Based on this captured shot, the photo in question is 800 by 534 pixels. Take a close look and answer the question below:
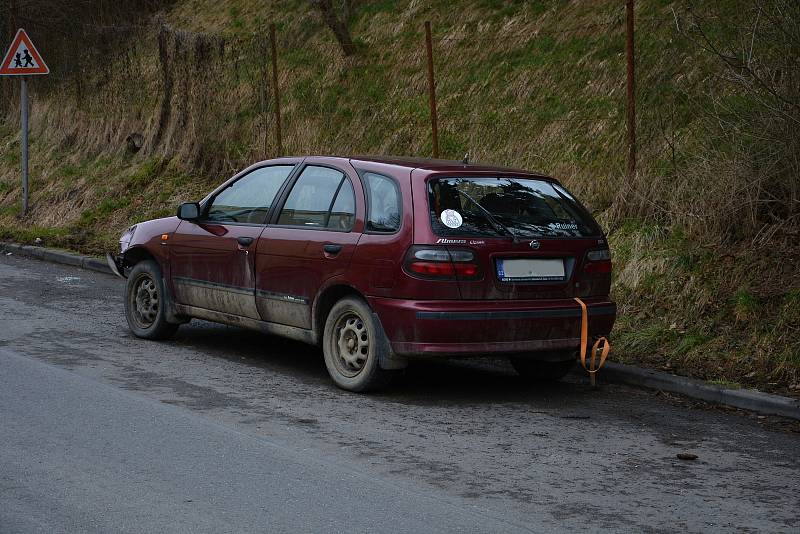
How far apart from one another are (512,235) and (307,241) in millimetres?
1497

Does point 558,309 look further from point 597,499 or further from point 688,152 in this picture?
point 688,152

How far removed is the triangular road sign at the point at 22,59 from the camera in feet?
61.0

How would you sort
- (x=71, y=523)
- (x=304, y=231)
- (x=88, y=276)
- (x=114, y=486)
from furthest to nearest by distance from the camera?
(x=88, y=276), (x=304, y=231), (x=114, y=486), (x=71, y=523)

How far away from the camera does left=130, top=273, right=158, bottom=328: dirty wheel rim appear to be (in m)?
9.81

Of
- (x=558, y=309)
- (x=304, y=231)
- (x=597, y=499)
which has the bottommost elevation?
(x=597, y=499)

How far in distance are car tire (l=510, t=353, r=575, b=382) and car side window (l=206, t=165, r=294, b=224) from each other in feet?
7.21

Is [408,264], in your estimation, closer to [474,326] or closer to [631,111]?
[474,326]

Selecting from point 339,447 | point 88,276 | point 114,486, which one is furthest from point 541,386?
point 88,276

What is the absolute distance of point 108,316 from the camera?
11.2 meters

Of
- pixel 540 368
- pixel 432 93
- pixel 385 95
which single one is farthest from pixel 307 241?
pixel 385 95

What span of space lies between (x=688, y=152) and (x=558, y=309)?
4634 millimetres

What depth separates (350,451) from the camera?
632cm

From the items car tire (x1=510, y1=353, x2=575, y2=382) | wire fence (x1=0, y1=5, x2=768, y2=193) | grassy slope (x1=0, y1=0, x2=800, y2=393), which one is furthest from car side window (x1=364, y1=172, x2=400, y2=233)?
wire fence (x1=0, y1=5, x2=768, y2=193)

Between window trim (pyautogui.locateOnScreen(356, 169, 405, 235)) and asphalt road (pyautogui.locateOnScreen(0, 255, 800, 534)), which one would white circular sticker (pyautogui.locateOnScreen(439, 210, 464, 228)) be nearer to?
window trim (pyautogui.locateOnScreen(356, 169, 405, 235))
